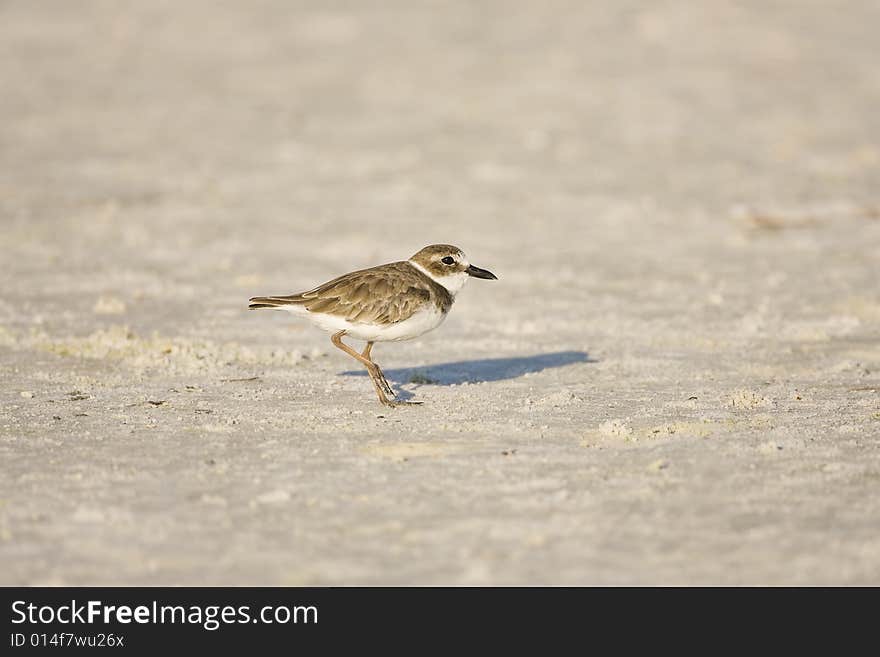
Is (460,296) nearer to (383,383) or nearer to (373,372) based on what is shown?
(383,383)

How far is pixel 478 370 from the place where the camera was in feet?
34.7

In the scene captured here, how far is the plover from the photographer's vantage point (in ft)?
29.6

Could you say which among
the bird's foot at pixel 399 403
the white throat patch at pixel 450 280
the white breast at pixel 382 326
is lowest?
the bird's foot at pixel 399 403

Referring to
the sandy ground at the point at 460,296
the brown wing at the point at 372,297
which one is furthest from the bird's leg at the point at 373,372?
the brown wing at the point at 372,297

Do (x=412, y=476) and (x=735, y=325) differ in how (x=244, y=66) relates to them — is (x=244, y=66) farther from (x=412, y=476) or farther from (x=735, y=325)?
(x=412, y=476)

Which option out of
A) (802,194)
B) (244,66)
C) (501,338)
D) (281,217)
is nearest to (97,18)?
(244,66)

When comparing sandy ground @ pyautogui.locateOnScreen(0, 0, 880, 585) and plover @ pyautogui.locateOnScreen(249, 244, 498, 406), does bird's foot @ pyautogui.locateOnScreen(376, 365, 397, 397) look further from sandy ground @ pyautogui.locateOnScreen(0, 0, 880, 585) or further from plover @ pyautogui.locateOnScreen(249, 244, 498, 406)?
sandy ground @ pyautogui.locateOnScreen(0, 0, 880, 585)

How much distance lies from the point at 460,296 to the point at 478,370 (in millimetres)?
3446

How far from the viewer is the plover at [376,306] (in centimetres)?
901

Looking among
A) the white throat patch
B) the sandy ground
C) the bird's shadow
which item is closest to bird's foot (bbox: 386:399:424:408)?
the sandy ground

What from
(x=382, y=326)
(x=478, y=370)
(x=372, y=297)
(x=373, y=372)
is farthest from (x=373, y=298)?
(x=478, y=370)

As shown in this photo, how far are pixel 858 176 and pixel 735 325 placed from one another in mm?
10483

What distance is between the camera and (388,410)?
8.81 meters

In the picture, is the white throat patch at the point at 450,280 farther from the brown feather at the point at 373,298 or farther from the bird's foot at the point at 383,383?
the bird's foot at the point at 383,383
